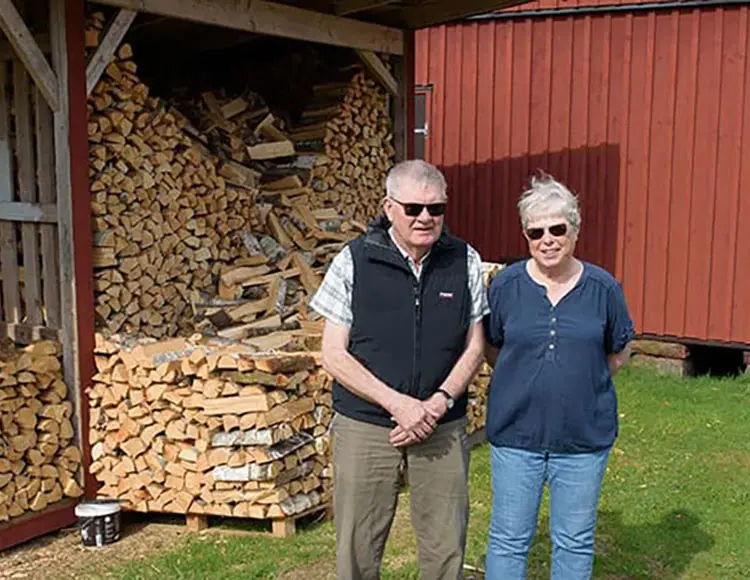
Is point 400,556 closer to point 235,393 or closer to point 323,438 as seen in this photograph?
point 323,438

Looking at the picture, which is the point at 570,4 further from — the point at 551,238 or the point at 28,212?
the point at 551,238

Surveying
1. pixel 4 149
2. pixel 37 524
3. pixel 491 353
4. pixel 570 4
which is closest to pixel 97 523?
pixel 37 524

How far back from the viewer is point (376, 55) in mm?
7227

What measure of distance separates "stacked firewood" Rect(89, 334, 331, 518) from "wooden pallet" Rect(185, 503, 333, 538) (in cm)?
4

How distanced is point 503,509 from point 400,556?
1.53 m

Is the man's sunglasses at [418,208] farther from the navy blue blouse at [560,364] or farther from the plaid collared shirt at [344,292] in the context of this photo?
the navy blue blouse at [560,364]

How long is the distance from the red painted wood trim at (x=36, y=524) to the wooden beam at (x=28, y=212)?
1.57m

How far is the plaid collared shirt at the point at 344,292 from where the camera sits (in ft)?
10.9

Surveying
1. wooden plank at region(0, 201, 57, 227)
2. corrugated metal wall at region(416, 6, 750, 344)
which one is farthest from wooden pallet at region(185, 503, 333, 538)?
corrugated metal wall at region(416, 6, 750, 344)

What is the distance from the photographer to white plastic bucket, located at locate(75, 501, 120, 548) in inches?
196

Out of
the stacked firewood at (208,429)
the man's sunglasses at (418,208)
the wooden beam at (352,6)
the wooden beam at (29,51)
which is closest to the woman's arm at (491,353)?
the man's sunglasses at (418,208)

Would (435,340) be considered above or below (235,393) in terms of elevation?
above

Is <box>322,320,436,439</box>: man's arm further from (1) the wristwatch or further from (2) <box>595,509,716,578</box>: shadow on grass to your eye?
(2) <box>595,509,716,578</box>: shadow on grass

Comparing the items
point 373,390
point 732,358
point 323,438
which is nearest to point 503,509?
point 373,390
